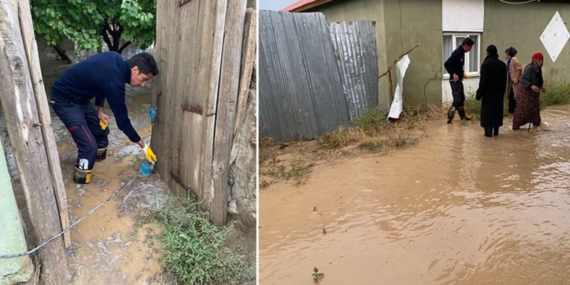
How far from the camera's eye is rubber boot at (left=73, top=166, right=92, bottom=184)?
386cm

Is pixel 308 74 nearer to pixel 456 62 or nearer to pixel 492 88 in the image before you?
pixel 456 62

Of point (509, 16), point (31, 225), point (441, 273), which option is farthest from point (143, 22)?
point (509, 16)

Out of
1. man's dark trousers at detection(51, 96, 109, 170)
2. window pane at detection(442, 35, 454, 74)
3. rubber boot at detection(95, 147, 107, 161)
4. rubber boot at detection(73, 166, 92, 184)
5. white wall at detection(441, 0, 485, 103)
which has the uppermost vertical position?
white wall at detection(441, 0, 485, 103)

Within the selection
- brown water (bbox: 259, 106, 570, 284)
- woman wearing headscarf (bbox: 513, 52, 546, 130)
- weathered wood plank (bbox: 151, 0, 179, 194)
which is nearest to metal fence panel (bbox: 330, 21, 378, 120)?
brown water (bbox: 259, 106, 570, 284)

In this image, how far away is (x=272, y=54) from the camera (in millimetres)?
6699

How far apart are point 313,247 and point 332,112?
4.11m

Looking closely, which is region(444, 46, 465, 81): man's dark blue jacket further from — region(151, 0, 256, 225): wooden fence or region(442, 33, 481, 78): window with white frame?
region(151, 0, 256, 225): wooden fence

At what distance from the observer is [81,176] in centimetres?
387

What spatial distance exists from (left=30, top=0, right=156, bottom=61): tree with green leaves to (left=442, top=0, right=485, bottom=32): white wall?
6.03m

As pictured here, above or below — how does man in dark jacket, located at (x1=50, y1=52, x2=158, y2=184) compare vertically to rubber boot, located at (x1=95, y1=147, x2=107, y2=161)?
above

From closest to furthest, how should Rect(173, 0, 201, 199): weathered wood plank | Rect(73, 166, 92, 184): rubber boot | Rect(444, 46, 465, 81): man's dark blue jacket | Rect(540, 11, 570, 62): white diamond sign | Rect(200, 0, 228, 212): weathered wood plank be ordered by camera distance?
Rect(200, 0, 228, 212): weathered wood plank → Rect(173, 0, 201, 199): weathered wood plank → Rect(73, 166, 92, 184): rubber boot → Rect(444, 46, 465, 81): man's dark blue jacket → Rect(540, 11, 570, 62): white diamond sign

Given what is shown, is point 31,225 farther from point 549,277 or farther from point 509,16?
point 509,16

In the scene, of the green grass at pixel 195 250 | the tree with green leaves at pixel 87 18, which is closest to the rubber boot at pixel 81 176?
the green grass at pixel 195 250

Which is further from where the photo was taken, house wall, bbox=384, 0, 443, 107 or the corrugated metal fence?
house wall, bbox=384, 0, 443, 107
